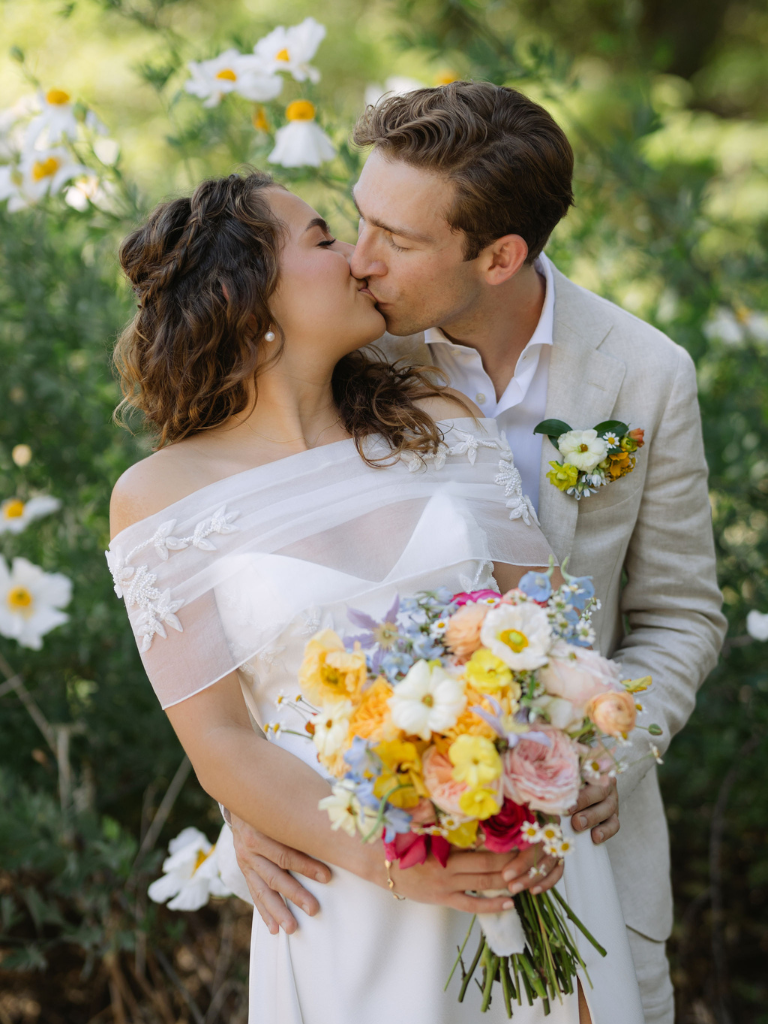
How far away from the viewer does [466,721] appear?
134 cm

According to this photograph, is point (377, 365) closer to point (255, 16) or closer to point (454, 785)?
point (454, 785)

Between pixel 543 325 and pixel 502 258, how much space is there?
0.63ft

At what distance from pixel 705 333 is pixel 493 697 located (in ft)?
8.43

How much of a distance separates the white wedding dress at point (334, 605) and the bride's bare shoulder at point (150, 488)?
3cm

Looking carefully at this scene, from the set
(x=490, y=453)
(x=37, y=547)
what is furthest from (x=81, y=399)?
(x=490, y=453)

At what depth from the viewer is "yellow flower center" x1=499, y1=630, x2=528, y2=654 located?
1.35 m

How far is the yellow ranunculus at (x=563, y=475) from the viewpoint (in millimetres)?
2104

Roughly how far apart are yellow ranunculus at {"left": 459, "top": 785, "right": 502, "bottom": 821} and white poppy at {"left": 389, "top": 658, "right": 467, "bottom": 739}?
0.31ft

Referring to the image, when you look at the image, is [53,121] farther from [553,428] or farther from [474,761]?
[474,761]

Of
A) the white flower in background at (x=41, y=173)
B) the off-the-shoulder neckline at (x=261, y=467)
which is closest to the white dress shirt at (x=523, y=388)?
the off-the-shoulder neckline at (x=261, y=467)

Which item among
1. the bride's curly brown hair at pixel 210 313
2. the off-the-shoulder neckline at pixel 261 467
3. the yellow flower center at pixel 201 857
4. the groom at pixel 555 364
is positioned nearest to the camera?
the off-the-shoulder neckline at pixel 261 467

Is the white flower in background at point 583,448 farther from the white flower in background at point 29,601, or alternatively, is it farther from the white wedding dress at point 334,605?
the white flower in background at point 29,601

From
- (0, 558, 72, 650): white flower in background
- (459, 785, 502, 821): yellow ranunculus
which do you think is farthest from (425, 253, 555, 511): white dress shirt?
(0, 558, 72, 650): white flower in background

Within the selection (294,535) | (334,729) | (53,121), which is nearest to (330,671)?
(334,729)
